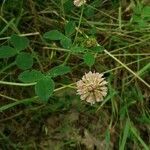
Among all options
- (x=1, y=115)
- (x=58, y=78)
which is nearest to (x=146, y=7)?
(x=58, y=78)


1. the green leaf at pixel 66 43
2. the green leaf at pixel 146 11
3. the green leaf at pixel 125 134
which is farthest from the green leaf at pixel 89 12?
the green leaf at pixel 125 134

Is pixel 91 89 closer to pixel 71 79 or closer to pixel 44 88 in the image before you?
pixel 44 88

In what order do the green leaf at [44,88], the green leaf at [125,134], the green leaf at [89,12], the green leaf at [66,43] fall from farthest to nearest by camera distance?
the green leaf at [89,12], the green leaf at [125,134], the green leaf at [66,43], the green leaf at [44,88]

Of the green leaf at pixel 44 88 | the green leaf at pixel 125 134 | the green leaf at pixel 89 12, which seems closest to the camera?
the green leaf at pixel 44 88

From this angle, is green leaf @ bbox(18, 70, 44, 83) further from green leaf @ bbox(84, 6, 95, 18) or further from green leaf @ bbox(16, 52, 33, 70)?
green leaf @ bbox(84, 6, 95, 18)

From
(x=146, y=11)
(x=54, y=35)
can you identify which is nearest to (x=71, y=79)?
(x=54, y=35)

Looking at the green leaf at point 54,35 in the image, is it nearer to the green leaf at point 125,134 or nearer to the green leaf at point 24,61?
the green leaf at point 24,61

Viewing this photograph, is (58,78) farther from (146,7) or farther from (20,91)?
(146,7)

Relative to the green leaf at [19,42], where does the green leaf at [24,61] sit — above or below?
below
